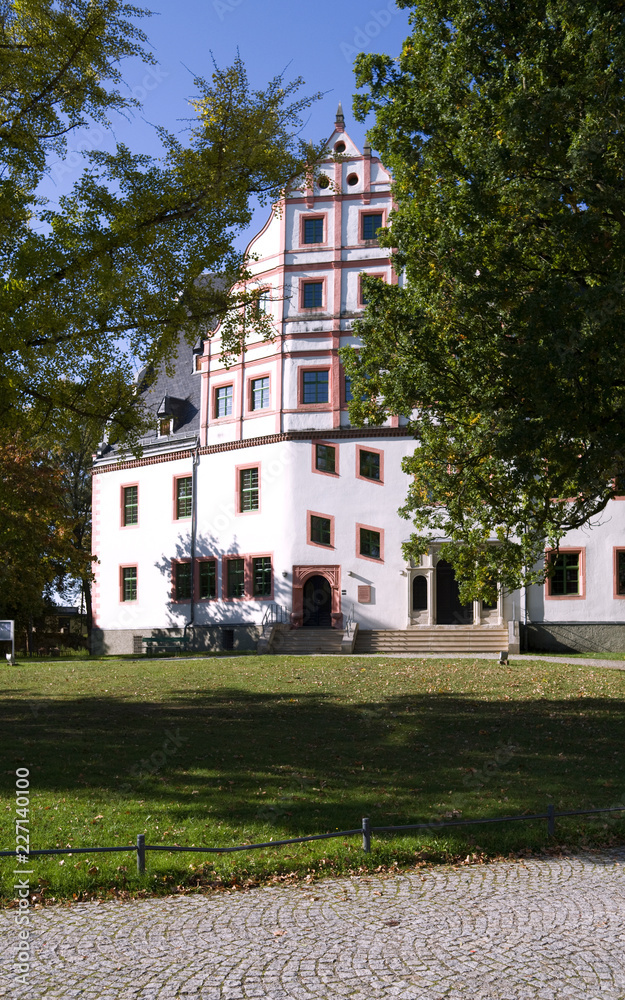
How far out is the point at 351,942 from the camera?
20.4 feet

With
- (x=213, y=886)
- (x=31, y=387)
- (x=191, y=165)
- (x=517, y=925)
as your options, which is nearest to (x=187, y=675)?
(x=31, y=387)

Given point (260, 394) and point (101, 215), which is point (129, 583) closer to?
point (260, 394)

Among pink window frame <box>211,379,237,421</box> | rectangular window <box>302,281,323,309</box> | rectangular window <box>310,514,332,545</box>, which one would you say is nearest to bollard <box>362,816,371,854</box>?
rectangular window <box>310,514,332,545</box>

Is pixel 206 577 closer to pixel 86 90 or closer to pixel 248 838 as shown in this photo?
pixel 86 90

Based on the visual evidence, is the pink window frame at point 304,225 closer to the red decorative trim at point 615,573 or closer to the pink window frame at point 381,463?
the pink window frame at point 381,463

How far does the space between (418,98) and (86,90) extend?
5641 millimetres

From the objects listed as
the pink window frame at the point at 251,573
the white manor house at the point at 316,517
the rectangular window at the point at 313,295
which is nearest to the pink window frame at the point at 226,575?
the white manor house at the point at 316,517

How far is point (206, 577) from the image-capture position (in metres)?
38.4

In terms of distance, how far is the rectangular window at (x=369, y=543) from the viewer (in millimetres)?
35344

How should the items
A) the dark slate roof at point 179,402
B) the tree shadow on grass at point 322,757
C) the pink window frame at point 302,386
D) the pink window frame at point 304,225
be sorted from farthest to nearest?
1. the dark slate roof at point 179,402
2. the pink window frame at point 304,225
3. the pink window frame at point 302,386
4. the tree shadow on grass at point 322,757

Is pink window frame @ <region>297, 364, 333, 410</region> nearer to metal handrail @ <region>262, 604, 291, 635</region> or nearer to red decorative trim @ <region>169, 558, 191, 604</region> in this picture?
metal handrail @ <region>262, 604, 291, 635</region>

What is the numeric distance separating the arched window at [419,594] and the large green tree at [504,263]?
60.0 feet

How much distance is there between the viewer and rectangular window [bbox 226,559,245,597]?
3719 cm

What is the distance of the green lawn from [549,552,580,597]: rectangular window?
41.6 ft
